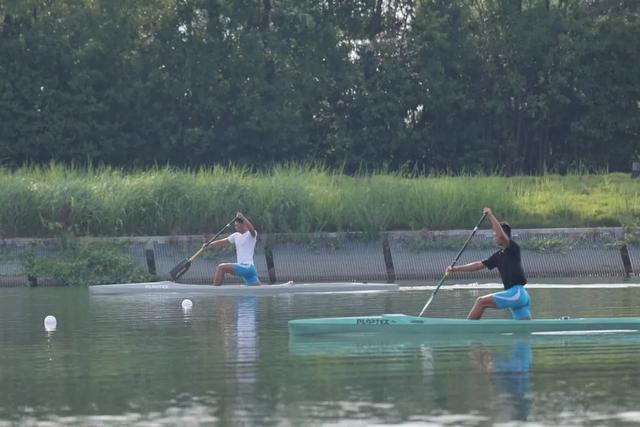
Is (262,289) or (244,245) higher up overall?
(244,245)

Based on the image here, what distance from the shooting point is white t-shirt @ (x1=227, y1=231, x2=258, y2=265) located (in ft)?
95.8

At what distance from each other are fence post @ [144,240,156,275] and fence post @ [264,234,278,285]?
2.56 m

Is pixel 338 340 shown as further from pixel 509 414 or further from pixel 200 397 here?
pixel 509 414

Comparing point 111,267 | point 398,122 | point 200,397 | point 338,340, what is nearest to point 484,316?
point 338,340

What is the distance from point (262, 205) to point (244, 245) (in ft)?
20.1

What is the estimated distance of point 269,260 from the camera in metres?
33.8

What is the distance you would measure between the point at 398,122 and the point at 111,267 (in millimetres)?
19503

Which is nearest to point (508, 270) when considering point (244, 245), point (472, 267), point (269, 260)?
point (472, 267)

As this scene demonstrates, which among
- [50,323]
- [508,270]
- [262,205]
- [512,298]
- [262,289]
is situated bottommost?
[262,289]

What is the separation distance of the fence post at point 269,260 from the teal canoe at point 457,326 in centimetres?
1259

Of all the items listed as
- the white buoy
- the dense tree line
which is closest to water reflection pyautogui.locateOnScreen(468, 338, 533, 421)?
the white buoy

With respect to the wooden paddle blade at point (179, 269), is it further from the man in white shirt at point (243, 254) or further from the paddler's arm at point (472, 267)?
the paddler's arm at point (472, 267)

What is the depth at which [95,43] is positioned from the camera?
49781 mm

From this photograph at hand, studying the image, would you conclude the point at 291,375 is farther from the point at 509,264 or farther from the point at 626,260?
the point at 626,260
